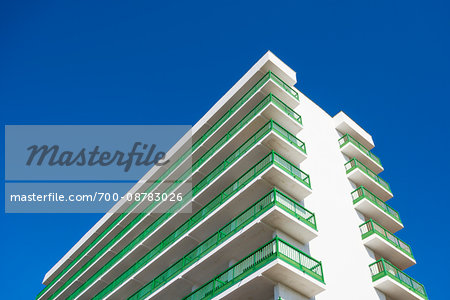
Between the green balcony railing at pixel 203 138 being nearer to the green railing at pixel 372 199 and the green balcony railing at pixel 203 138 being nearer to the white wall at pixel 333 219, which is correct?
the white wall at pixel 333 219

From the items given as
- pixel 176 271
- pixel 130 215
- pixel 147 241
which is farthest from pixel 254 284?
pixel 130 215

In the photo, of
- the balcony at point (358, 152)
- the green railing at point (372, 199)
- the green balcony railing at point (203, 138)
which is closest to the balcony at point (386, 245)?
the green railing at point (372, 199)

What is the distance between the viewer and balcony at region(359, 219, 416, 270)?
25.0 m

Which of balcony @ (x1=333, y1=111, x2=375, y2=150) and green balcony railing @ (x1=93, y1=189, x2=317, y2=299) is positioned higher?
balcony @ (x1=333, y1=111, x2=375, y2=150)

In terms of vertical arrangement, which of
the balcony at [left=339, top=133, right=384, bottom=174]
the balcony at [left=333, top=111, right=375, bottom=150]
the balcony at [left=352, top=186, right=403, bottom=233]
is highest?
the balcony at [left=333, top=111, right=375, bottom=150]

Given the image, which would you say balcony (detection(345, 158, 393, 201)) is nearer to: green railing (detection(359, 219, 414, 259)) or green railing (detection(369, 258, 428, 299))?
green railing (detection(359, 219, 414, 259))

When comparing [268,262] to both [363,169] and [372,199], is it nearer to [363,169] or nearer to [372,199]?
[372,199]

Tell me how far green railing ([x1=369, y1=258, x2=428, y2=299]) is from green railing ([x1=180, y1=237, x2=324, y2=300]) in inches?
225

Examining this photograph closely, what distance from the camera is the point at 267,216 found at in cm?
2014

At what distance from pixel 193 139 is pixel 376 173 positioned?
A: 57.7ft

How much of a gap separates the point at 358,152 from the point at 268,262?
18.6m

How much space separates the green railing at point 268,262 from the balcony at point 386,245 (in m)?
7.11

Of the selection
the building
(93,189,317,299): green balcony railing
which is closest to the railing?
the building

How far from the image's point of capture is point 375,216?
2823 centimetres
